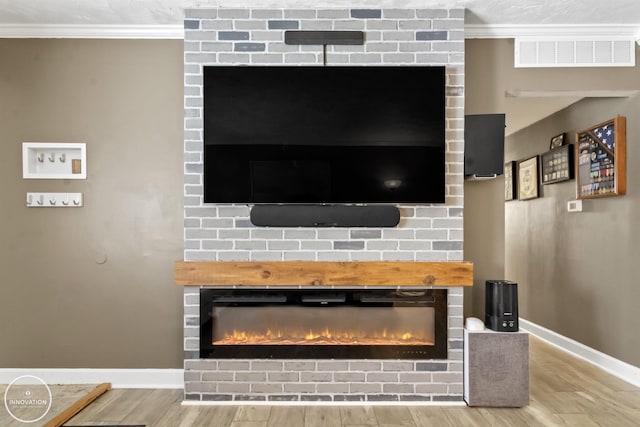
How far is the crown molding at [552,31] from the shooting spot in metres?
2.94

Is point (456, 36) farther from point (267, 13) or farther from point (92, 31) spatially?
point (92, 31)

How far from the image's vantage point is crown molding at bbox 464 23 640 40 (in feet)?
9.66

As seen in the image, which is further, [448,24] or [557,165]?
[557,165]

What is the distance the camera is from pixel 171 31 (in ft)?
9.72

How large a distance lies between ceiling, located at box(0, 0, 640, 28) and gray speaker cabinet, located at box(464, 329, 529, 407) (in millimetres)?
1916

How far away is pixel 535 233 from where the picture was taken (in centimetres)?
457

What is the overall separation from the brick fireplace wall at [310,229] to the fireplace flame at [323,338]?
115 mm

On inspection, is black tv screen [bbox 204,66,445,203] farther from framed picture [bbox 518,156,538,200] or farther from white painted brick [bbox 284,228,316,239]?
framed picture [bbox 518,156,538,200]

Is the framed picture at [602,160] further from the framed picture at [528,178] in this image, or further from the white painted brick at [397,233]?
the white painted brick at [397,233]

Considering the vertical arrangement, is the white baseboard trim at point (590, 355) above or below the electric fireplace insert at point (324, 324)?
below

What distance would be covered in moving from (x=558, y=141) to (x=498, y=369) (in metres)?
2.42

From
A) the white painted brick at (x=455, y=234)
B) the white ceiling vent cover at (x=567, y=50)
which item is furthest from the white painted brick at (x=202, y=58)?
the white ceiling vent cover at (x=567, y=50)

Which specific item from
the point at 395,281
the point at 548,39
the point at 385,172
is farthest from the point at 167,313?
the point at 548,39

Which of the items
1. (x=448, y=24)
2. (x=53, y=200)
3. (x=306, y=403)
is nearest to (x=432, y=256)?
(x=306, y=403)
